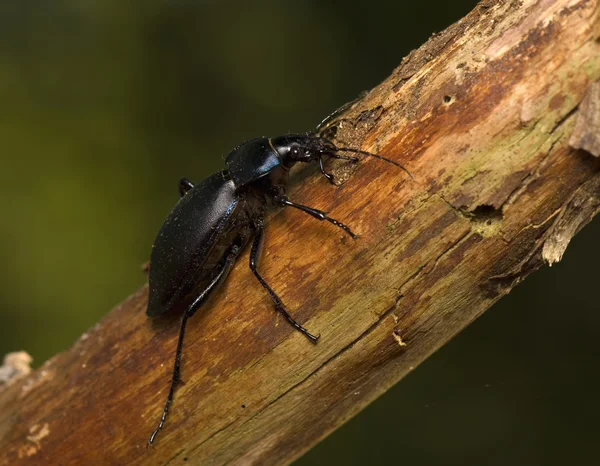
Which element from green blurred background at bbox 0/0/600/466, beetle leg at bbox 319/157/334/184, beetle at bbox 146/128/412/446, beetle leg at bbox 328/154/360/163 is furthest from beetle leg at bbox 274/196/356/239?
green blurred background at bbox 0/0/600/466

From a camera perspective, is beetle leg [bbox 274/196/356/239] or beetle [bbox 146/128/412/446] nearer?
beetle leg [bbox 274/196/356/239]

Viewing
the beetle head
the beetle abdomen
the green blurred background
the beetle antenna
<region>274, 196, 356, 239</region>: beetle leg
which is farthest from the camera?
the green blurred background

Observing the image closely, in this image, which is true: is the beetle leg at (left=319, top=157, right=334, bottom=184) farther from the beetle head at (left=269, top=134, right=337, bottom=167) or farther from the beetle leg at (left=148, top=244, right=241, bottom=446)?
the beetle leg at (left=148, top=244, right=241, bottom=446)

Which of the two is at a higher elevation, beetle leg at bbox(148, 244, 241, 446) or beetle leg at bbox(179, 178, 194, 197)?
beetle leg at bbox(179, 178, 194, 197)

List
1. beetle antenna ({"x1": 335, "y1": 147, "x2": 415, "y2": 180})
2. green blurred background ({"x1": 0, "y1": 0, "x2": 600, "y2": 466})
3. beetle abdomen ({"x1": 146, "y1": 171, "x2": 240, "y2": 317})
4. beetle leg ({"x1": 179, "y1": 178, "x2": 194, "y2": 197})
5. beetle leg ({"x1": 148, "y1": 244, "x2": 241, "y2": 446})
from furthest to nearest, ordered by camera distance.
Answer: green blurred background ({"x1": 0, "y1": 0, "x2": 600, "y2": 466}) → beetle leg ({"x1": 179, "y1": 178, "x2": 194, "y2": 197}) → beetle abdomen ({"x1": 146, "y1": 171, "x2": 240, "y2": 317}) → beetle leg ({"x1": 148, "y1": 244, "x2": 241, "y2": 446}) → beetle antenna ({"x1": 335, "y1": 147, "x2": 415, "y2": 180})

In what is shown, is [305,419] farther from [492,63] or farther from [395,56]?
[395,56]

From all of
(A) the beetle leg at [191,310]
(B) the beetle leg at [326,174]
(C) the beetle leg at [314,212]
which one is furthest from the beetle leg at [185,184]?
(B) the beetle leg at [326,174]
